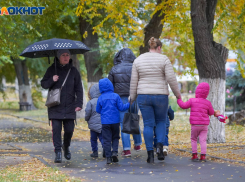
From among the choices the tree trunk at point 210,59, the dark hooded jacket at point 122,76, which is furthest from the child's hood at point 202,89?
the tree trunk at point 210,59

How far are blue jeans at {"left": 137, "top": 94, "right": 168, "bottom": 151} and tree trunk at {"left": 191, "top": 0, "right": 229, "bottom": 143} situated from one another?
3.02 meters

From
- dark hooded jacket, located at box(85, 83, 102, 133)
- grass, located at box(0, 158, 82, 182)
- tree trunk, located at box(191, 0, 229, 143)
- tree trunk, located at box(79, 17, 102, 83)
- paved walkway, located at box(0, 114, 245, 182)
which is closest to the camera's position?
grass, located at box(0, 158, 82, 182)

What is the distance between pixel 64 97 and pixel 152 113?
1.62 m

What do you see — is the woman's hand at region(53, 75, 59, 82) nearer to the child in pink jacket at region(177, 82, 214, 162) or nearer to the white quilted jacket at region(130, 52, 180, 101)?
the white quilted jacket at region(130, 52, 180, 101)

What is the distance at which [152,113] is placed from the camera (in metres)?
6.54

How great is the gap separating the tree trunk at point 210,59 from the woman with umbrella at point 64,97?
11.2 feet

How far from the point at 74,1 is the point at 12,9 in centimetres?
254

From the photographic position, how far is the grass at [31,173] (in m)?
5.25

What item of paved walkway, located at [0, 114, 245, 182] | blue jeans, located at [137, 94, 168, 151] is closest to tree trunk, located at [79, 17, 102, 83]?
paved walkway, located at [0, 114, 245, 182]

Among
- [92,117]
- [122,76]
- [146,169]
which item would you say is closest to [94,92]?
[92,117]

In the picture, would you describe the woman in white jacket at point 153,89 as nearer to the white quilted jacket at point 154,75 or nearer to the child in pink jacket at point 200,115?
the white quilted jacket at point 154,75

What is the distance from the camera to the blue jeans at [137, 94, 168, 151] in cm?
643

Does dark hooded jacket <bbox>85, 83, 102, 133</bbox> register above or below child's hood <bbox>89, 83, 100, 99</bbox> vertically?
below

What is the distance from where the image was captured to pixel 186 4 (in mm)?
13070
